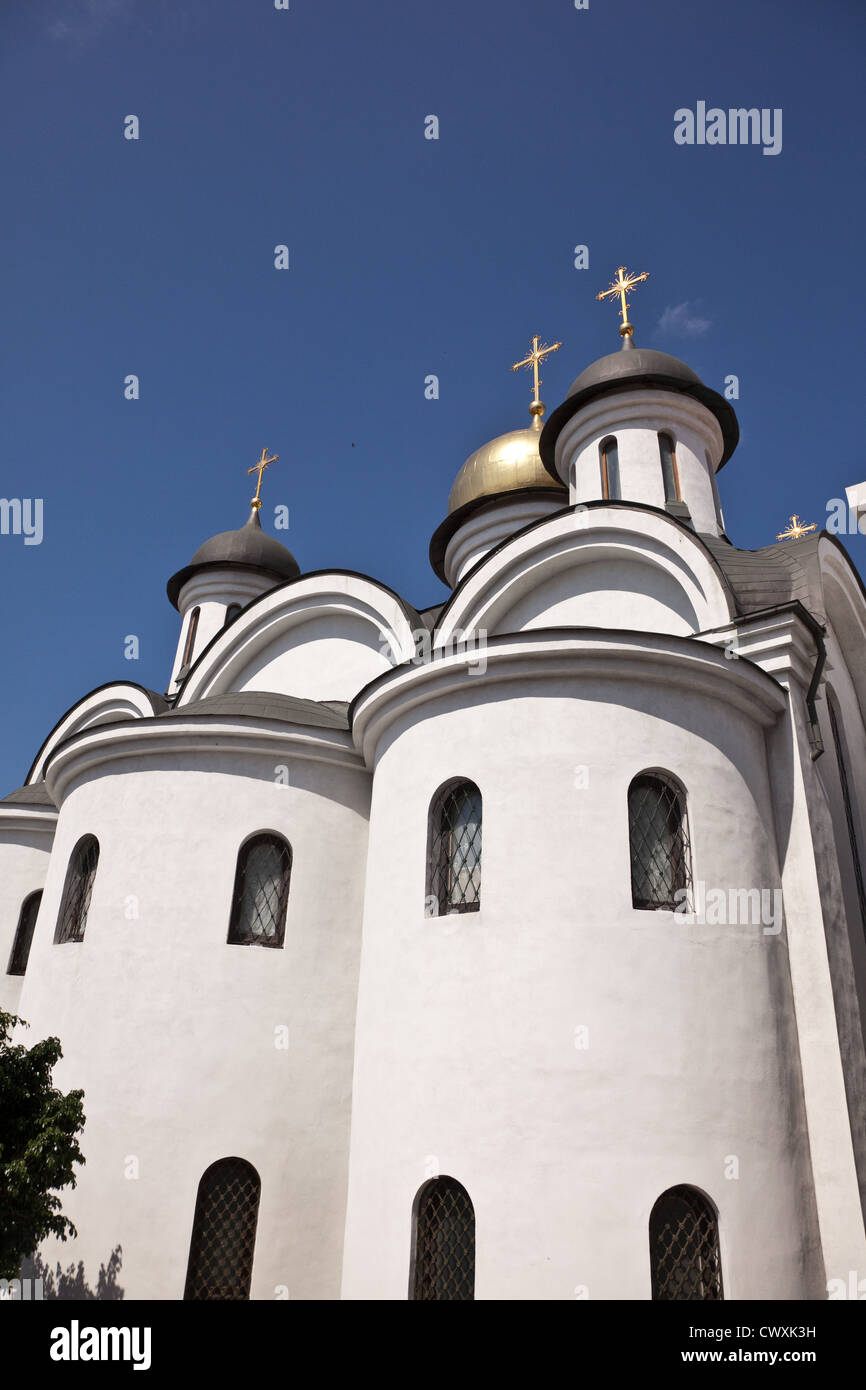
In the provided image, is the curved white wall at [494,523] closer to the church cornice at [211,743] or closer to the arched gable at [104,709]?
the arched gable at [104,709]

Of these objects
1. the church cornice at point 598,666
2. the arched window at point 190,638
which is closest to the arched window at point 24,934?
the arched window at point 190,638

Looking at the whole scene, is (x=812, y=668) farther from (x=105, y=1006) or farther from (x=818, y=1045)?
(x=105, y=1006)

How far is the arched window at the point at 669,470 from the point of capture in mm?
12031

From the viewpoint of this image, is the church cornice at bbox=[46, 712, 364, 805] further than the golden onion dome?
No

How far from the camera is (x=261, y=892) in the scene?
854cm

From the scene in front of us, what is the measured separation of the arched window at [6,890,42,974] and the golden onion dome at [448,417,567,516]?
8.22 meters

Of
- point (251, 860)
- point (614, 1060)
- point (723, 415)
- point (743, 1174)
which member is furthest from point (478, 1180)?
point (723, 415)

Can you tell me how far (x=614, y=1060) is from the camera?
20.5ft

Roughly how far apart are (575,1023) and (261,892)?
3295mm

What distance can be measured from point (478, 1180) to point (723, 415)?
32.8ft

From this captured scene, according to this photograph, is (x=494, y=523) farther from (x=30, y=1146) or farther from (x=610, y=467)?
(x=30, y=1146)

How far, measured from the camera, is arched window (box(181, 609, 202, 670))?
16000 millimetres

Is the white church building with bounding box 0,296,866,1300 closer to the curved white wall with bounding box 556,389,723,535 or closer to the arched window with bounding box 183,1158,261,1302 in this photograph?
the arched window with bounding box 183,1158,261,1302

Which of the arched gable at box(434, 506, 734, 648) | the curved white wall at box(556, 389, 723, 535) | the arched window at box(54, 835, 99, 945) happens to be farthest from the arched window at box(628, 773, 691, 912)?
the curved white wall at box(556, 389, 723, 535)
